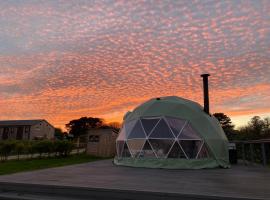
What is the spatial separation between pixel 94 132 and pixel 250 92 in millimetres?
15058

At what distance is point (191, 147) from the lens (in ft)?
47.7

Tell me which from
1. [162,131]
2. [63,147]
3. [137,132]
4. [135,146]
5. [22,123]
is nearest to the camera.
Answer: [162,131]

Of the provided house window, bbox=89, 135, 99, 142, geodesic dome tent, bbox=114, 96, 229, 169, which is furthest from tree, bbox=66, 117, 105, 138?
geodesic dome tent, bbox=114, 96, 229, 169

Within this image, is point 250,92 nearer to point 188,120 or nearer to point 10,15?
point 188,120

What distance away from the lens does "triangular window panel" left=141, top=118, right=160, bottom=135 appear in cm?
1547

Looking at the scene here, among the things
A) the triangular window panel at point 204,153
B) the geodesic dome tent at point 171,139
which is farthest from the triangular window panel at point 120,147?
the triangular window panel at point 204,153

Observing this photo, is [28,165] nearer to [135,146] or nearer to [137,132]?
[135,146]

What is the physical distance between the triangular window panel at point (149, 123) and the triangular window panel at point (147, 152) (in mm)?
741

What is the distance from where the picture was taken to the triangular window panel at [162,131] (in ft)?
48.8

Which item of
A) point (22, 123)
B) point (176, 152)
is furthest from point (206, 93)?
point (22, 123)

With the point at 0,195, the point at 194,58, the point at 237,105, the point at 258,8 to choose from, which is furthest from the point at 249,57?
the point at 0,195

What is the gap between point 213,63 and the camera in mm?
18641

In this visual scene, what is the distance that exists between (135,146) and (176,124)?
2.61 metres

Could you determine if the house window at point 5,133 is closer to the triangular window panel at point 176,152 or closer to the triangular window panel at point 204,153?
the triangular window panel at point 176,152
